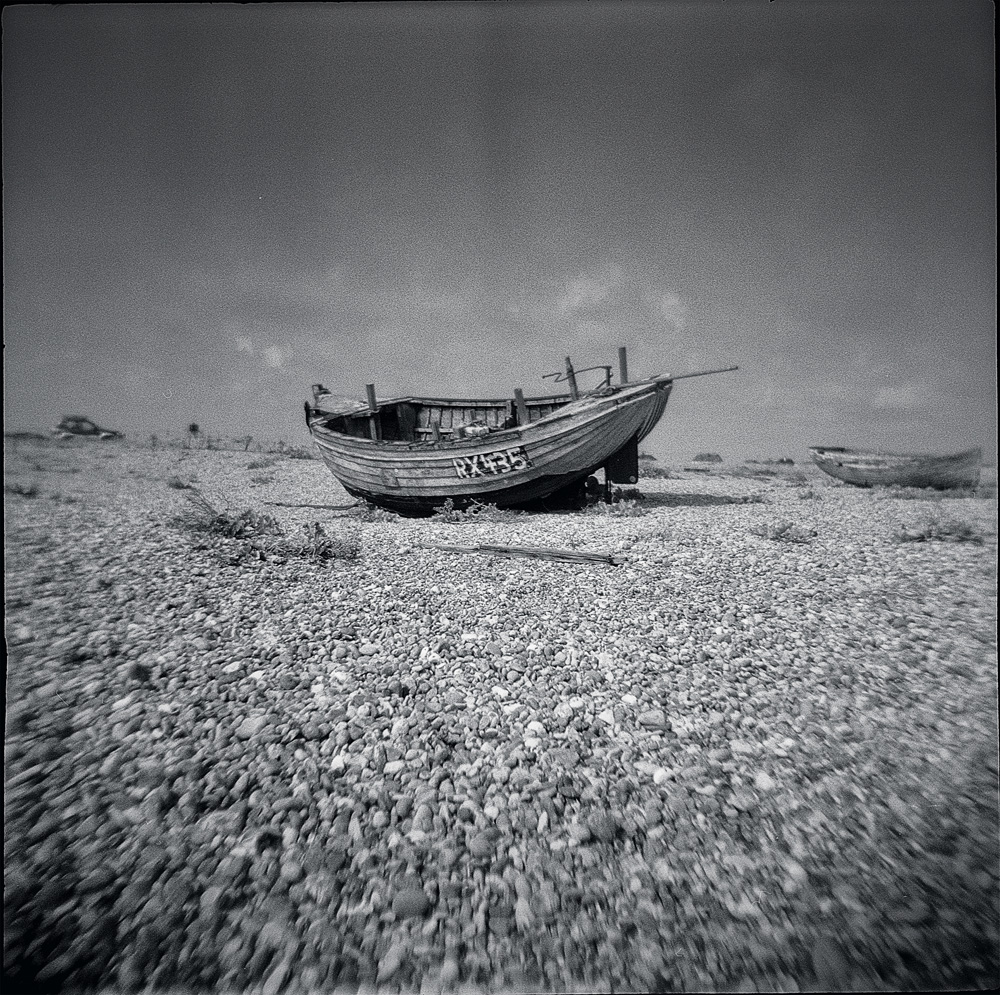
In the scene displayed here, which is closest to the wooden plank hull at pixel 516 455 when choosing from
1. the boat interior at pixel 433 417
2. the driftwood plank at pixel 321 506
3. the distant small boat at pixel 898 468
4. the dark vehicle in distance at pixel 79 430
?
the driftwood plank at pixel 321 506

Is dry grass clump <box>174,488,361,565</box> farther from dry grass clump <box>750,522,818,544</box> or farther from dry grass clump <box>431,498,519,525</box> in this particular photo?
dry grass clump <box>750,522,818,544</box>

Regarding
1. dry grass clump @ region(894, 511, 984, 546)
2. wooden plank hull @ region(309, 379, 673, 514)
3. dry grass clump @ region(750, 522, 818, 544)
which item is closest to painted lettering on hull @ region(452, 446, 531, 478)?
wooden plank hull @ region(309, 379, 673, 514)

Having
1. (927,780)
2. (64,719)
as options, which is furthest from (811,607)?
(64,719)

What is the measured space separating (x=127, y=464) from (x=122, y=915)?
2046 centimetres

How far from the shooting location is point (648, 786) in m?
2.47

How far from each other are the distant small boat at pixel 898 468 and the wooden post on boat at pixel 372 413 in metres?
18.4

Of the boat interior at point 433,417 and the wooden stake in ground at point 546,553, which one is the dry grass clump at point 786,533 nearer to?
the wooden stake in ground at point 546,553

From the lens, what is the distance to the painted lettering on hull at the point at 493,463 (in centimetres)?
1032

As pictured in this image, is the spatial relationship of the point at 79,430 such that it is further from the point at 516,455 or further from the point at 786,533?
the point at 786,533

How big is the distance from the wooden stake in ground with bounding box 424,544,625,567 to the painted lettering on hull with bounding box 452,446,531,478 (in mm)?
3394

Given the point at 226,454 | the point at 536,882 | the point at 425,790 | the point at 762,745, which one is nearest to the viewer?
the point at 536,882

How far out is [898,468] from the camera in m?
17.1

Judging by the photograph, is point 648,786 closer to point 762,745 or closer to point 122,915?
point 762,745

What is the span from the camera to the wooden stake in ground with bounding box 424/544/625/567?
658cm
